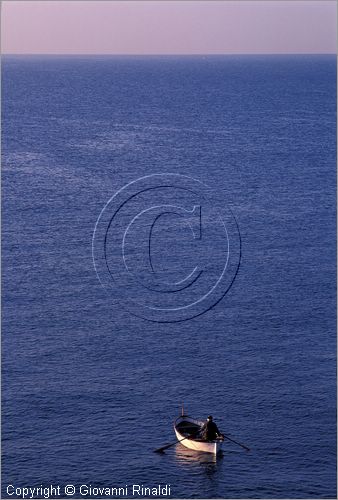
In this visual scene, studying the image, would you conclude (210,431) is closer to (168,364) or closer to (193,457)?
(193,457)

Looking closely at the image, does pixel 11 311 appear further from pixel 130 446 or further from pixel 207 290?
pixel 130 446

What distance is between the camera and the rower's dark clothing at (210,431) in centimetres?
10150

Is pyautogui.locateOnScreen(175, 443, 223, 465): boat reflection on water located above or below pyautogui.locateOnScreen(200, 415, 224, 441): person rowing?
below

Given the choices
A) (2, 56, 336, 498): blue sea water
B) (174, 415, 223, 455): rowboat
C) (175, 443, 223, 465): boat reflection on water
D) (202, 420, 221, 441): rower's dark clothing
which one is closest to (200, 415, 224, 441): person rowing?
(202, 420, 221, 441): rower's dark clothing

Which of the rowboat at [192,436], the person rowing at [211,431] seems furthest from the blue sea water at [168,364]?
the person rowing at [211,431]

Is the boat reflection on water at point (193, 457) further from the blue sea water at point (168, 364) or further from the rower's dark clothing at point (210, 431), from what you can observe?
the rower's dark clothing at point (210, 431)

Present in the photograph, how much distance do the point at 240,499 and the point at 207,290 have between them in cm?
5064

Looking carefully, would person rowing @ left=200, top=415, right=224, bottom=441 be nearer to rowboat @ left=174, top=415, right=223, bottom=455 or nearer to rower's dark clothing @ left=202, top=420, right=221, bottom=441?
rower's dark clothing @ left=202, top=420, right=221, bottom=441

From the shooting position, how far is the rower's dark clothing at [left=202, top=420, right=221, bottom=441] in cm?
10150

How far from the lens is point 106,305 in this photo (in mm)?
135625

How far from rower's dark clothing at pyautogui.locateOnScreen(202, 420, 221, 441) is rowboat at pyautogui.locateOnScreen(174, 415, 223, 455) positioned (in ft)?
1.72

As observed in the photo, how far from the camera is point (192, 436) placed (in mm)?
102938

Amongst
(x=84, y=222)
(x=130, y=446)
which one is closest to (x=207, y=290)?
(x=84, y=222)

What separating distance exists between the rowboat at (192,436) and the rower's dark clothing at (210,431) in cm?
52
